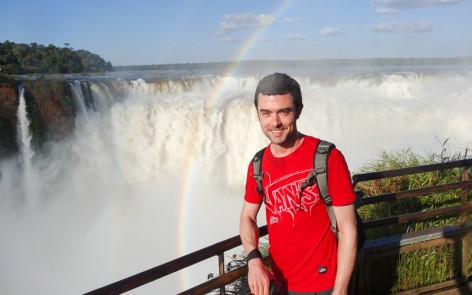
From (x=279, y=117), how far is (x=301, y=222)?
1.37 ft

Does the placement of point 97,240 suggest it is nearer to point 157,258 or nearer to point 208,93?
point 157,258

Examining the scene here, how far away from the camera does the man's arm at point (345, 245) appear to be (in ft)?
5.88

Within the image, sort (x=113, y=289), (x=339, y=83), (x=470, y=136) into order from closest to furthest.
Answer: (x=113, y=289)
(x=470, y=136)
(x=339, y=83)

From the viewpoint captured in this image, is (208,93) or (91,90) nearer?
(91,90)

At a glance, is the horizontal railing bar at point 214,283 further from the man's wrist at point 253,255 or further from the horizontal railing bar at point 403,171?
the horizontal railing bar at point 403,171

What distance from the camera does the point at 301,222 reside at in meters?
1.87

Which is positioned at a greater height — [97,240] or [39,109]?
[39,109]

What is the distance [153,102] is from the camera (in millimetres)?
19156

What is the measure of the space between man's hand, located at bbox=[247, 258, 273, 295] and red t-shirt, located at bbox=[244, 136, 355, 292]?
101mm

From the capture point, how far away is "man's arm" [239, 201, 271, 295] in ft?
6.16

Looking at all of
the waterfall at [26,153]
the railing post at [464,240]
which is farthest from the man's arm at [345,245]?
the waterfall at [26,153]

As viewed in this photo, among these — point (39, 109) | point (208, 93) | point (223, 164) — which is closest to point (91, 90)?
point (39, 109)

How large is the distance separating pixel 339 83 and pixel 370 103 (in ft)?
20.0

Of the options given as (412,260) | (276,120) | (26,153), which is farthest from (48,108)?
(276,120)
